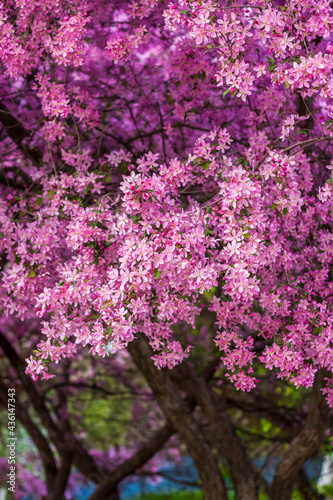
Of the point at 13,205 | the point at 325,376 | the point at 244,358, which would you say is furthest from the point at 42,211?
the point at 325,376

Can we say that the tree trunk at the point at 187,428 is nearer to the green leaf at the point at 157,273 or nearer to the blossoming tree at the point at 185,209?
the blossoming tree at the point at 185,209

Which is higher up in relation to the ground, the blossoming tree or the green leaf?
the blossoming tree

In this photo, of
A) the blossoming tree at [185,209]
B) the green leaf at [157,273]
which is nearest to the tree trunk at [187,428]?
the blossoming tree at [185,209]

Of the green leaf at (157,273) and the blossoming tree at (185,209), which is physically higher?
the blossoming tree at (185,209)

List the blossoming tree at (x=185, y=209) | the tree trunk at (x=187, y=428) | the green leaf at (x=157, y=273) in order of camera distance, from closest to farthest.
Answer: the green leaf at (x=157, y=273) < the blossoming tree at (x=185, y=209) < the tree trunk at (x=187, y=428)

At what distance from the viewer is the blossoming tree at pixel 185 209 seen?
3.03 m

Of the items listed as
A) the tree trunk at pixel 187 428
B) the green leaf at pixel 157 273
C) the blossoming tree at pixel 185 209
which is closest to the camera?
the green leaf at pixel 157 273

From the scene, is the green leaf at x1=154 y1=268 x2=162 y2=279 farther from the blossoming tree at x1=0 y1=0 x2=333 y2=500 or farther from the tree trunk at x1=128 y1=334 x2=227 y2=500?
the tree trunk at x1=128 y1=334 x2=227 y2=500

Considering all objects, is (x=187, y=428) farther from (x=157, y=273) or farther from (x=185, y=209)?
(x=157, y=273)

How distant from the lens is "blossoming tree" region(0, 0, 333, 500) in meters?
3.03

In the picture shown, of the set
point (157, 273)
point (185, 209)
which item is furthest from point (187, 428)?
point (157, 273)

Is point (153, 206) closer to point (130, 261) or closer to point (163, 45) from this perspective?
point (130, 261)

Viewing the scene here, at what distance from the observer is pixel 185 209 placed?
3.64 m

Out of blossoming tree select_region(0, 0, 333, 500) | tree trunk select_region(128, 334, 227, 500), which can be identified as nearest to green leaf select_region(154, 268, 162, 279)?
blossoming tree select_region(0, 0, 333, 500)
